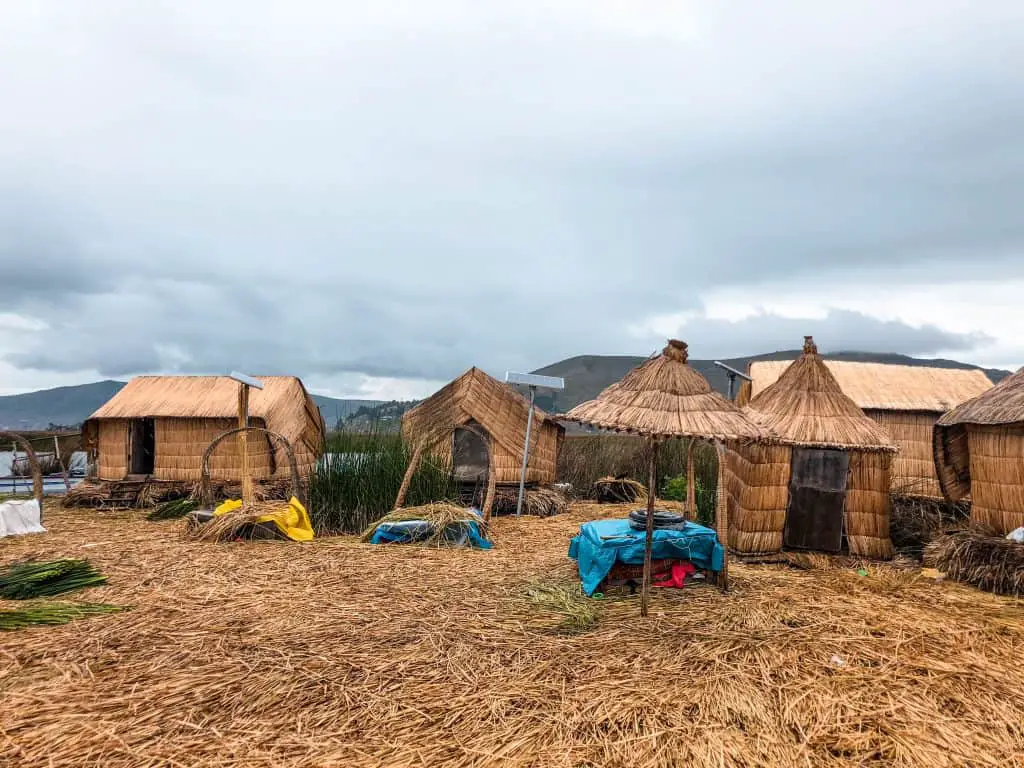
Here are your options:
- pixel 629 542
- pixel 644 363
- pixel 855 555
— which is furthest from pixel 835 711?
pixel 855 555

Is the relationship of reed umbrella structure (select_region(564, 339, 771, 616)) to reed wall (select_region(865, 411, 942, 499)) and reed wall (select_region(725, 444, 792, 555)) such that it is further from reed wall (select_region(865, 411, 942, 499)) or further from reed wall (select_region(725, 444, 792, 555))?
reed wall (select_region(865, 411, 942, 499))

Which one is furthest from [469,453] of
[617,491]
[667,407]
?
[667,407]

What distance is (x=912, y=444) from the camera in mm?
11828

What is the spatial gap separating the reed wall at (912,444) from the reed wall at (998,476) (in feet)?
13.1

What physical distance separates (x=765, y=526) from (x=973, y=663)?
3239 mm

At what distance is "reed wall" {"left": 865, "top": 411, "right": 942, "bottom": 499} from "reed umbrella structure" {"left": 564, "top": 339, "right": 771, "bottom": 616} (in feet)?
26.3

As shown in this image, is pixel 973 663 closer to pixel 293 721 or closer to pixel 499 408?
pixel 293 721

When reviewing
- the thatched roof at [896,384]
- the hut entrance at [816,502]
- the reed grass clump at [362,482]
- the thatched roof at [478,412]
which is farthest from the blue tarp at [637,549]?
the thatched roof at [896,384]

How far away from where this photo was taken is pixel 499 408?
12.5 metres

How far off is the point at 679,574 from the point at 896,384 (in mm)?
8920

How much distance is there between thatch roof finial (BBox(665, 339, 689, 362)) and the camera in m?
5.35

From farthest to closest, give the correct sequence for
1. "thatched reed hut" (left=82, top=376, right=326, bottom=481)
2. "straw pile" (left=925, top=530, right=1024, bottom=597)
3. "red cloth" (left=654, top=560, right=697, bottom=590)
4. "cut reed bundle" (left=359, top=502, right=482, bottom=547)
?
"thatched reed hut" (left=82, top=376, right=326, bottom=481) < "cut reed bundle" (left=359, top=502, right=482, bottom=547) < "straw pile" (left=925, top=530, right=1024, bottom=597) < "red cloth" (left=654, top=560, right=697, bottom=590)

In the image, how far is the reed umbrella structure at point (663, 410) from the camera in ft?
15.4

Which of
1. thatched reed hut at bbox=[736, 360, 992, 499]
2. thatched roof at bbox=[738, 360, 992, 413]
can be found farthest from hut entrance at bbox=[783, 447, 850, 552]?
thatched roof at bbox=[738, 360, 992, 413]
